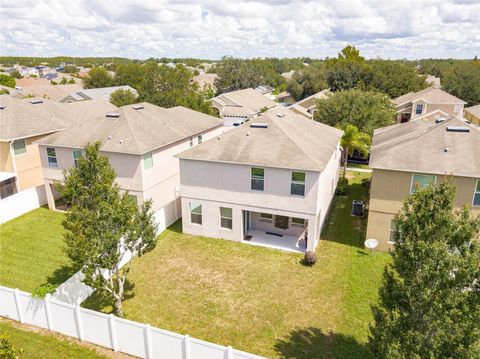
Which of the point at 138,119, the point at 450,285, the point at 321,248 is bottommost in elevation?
the point at 321,248

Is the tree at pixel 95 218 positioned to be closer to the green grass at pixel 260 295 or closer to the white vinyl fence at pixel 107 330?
the white vinyl fence at pixel 107 330

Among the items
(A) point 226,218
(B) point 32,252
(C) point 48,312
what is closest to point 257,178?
(A) point 226,218

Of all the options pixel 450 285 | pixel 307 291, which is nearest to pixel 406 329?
pixel 450 285

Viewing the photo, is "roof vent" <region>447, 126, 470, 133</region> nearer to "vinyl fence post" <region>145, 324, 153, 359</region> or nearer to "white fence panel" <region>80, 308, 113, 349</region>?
"vinyl fence post" <region>145, 324, 153, 359</region>

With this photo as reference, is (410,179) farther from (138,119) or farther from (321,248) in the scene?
(138,119)

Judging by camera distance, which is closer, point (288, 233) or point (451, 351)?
point (451, 351)

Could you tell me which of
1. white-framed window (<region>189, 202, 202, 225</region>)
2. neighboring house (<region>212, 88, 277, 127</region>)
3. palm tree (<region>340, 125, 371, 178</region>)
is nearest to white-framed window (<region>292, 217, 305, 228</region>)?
white-framed window (<region>189, 202, 202, 225</region>)
